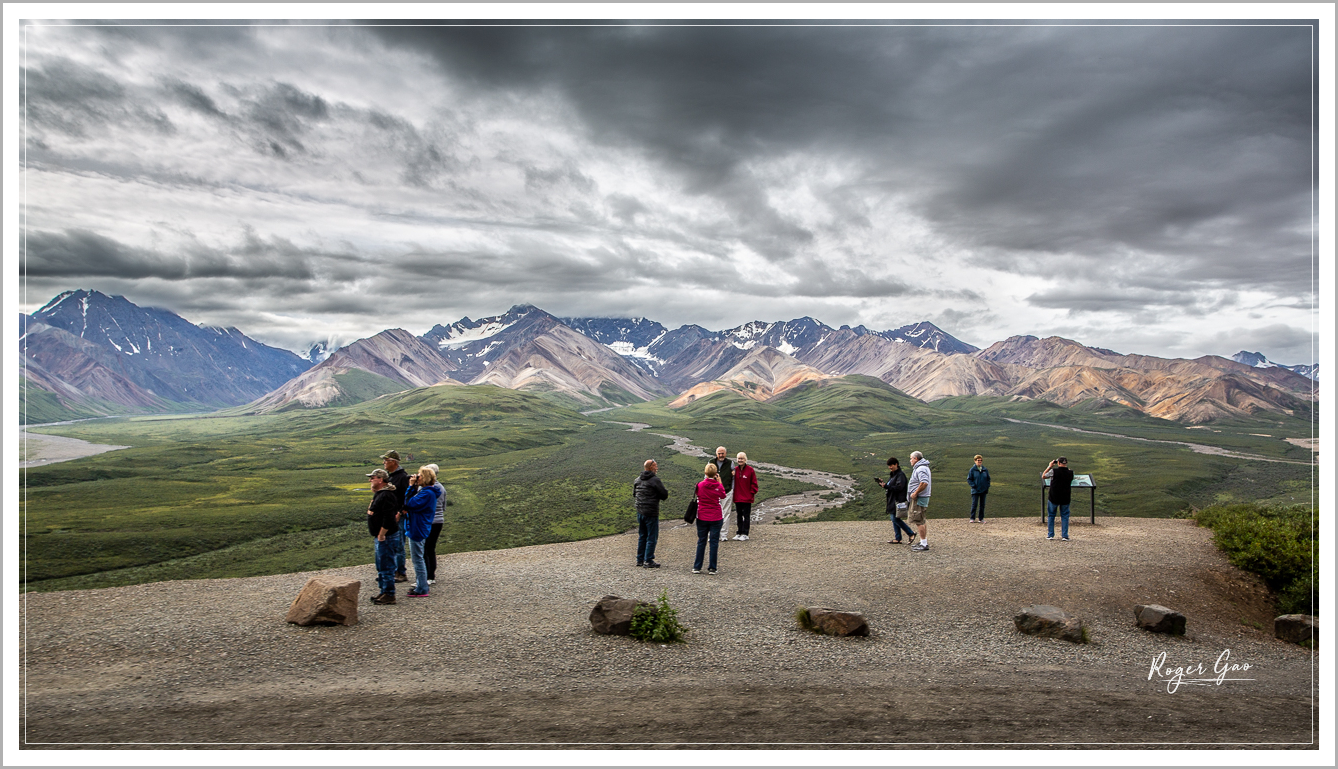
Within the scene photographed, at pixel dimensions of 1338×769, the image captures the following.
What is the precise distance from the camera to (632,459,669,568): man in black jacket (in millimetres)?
17328

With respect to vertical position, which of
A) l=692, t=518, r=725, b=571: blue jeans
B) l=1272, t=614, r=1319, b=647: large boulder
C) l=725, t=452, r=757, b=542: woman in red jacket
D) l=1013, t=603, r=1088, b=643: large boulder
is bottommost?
l=1272, t=614, r=1319, b=647: large boulder

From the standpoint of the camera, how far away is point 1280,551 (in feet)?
57.1

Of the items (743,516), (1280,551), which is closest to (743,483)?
(743,516)

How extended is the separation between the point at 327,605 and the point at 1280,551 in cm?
2374

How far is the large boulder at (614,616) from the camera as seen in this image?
13.0m

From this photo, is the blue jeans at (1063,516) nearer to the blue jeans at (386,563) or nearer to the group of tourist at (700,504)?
the group of tourist at (700,504)

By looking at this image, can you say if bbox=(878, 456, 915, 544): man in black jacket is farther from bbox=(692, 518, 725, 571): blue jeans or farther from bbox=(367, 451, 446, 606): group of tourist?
bbox=(367, 451, 446, 606): group of tourist

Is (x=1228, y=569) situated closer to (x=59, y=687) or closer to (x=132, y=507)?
(x=59, y=687)

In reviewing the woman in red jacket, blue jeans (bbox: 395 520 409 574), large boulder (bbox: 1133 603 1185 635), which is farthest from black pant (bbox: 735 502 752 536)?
large boulder (bbox: 1133 603 1185 635)

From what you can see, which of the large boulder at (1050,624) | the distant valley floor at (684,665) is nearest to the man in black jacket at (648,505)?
the distant valley floor at (684,665)

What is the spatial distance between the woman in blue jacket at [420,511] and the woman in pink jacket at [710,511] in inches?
252

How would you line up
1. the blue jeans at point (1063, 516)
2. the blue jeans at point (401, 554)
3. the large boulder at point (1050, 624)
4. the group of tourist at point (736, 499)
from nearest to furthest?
the large boulder at point (1050, 624)
the blue jeans at point (401, 554)
the group of tourist at point (736, 499)
the blue jeans at point (1063, 516)

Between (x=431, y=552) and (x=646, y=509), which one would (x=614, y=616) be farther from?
(x=431, y=552)

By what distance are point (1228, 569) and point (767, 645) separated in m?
14.7
